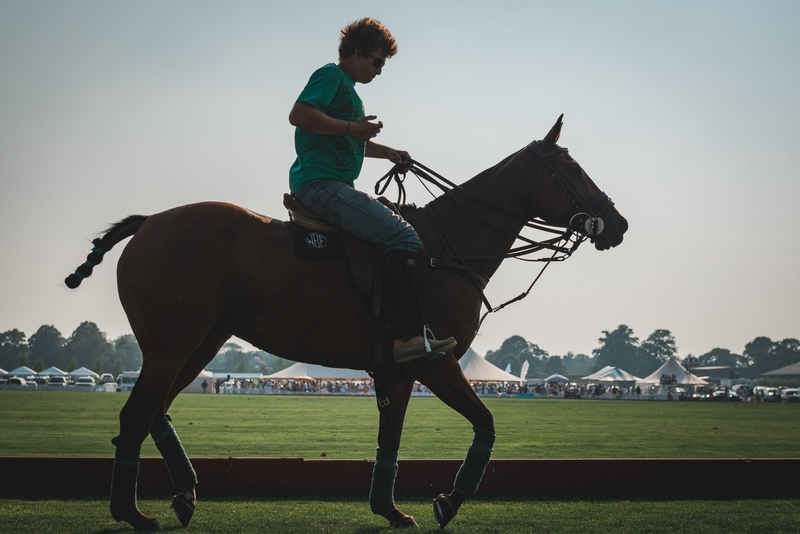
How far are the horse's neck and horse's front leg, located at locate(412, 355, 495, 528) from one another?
947 mm

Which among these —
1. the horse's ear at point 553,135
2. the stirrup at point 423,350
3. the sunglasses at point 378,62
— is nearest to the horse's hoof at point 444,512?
the stirrup at point 423,350

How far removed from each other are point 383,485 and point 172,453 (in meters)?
1.54

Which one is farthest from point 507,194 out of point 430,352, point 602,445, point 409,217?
point 602,445

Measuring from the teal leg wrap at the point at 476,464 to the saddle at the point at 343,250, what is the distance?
1.19m

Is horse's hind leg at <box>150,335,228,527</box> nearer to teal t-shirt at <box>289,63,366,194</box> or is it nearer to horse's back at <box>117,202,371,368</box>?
horse's back at <box>117,202,371,368</box>

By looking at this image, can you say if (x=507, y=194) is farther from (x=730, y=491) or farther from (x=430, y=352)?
(x=730, y=491)

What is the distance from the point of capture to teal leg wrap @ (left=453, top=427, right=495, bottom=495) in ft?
17.1

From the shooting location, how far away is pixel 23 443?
12844 mm

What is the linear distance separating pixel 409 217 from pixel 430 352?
1236 mm

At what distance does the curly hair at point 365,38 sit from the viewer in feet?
17.8

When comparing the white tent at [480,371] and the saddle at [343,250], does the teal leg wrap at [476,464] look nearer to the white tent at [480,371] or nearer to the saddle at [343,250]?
the saddle at [343,250]

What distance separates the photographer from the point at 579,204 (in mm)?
5824

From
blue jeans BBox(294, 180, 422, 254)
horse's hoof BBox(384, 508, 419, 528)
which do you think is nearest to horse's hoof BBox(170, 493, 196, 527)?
horse's hoof BBox(384, 508, 419, 528)

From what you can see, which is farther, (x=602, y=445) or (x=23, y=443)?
(x=602, y=445)
